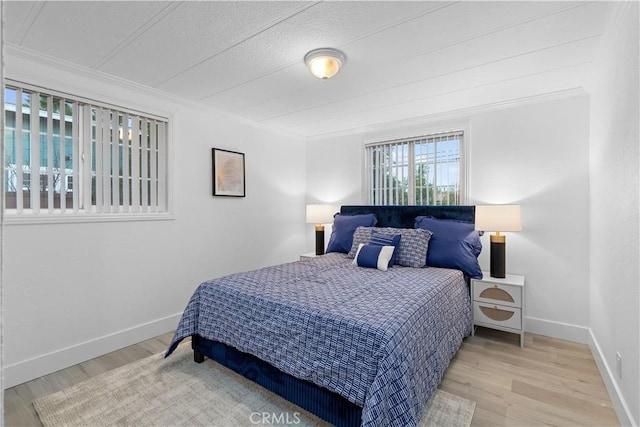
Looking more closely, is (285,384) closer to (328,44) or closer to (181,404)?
(181,404)

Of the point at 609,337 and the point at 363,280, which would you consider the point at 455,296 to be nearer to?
the point at 363,280

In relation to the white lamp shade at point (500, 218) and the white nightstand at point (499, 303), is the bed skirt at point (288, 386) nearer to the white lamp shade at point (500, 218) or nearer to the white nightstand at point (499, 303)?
the white nightstand at point (499, 303)

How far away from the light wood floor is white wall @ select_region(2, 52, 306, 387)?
8.5 inches

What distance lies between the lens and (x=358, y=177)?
4406 millimetres

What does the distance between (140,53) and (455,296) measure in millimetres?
3007

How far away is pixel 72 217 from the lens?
253cm

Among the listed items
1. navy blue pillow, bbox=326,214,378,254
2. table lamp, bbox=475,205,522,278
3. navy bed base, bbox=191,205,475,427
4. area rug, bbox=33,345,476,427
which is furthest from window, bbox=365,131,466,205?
navy bed base, bbox=191,205,475,427

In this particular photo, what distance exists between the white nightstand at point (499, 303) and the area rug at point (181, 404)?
1.09 metres

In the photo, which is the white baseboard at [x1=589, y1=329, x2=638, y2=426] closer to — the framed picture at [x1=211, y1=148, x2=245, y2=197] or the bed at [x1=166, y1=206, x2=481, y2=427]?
the bed at [x1=166, y1=206, x2=481, y2=427]

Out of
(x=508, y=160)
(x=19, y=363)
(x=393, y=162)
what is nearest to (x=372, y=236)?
(x=393, y=162)

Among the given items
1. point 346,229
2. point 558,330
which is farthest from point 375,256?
point 558,330

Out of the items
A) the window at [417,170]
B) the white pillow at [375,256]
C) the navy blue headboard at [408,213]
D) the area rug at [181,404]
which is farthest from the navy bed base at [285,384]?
the window at [417,170]

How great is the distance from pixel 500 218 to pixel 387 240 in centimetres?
103

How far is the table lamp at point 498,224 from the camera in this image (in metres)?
2.91
